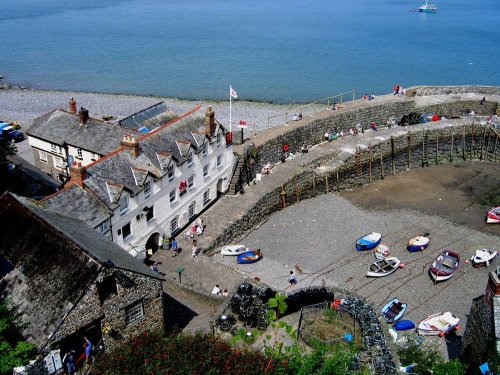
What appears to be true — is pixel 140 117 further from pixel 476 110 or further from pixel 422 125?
pixel 476 110

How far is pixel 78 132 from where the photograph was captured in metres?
39.4

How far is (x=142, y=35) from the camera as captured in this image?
116 meters

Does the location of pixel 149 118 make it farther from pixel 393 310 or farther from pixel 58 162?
pixel 393 310

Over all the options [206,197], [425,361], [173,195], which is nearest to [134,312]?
[425,361]

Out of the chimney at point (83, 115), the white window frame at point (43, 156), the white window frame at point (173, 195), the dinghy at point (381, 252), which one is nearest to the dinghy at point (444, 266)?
the dinghy at point (381, 252)

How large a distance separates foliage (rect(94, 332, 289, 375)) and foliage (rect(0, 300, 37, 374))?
239cm

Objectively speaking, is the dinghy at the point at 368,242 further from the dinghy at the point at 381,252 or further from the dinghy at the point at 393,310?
the dinghy at the point at 393,310

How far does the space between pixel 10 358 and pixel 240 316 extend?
9523mm

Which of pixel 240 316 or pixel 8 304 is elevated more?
pixel 8 304

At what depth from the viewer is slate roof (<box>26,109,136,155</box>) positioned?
1479 inches

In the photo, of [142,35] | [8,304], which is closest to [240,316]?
[8,304]

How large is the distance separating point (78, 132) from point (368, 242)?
22.8 m

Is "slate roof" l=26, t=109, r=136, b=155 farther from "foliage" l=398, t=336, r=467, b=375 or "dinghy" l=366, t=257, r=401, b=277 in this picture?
"foliage" l=398, t=336, r=467, b=375

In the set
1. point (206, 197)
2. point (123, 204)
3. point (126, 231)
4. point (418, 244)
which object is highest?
point (123, 204)
